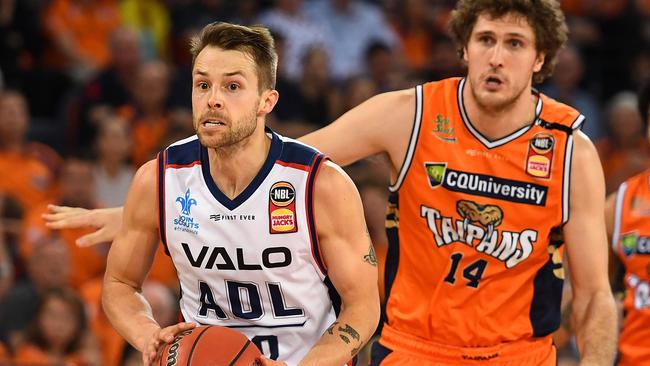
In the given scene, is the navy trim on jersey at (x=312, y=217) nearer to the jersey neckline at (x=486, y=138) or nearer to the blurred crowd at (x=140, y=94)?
the jersey neckline at (x=486, y=138)

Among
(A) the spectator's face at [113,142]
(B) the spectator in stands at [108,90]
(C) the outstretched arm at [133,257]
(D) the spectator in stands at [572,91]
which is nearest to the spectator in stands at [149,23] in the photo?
(B) the spectator in stands at [108,90]

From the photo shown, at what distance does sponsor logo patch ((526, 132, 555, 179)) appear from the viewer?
17.3 ft

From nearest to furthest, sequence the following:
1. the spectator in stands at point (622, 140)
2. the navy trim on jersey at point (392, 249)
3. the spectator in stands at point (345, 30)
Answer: the navy trim on jersey at point (392, 249)
the spectator in stands at point (622, 140)
the spectator in stands at point (345, 30)

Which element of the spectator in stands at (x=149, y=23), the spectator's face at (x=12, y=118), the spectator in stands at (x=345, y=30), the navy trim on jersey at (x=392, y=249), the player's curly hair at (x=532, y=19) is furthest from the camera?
the spectator in stands at (x=345, y=30)

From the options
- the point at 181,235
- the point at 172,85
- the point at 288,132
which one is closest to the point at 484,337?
the point at 181,235

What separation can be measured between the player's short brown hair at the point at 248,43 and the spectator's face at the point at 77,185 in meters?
4.86

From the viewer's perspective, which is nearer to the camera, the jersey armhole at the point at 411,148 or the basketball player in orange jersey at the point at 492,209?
the basketball player in orange jersey at the point at 492,209

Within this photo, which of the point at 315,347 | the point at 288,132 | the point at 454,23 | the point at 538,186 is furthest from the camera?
the point at 288,132

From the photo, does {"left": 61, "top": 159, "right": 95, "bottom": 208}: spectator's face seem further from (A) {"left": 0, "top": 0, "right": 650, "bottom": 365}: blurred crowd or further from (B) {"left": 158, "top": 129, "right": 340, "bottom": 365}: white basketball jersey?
(B) {"left": 158, "top": 129, "right": 340, "bottom": 365}: white basketball jersey

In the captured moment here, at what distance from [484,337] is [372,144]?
3.43 ft

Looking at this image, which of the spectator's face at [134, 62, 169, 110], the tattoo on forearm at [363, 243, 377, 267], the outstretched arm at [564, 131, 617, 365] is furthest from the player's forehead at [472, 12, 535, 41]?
the spectator's face at [134, 62, 169, 110]

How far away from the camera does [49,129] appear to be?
1091cm

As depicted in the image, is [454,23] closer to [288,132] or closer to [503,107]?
[503,107]

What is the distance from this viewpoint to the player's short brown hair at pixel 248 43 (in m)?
4.57
